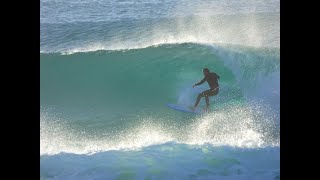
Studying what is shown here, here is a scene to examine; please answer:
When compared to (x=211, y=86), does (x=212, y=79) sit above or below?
above

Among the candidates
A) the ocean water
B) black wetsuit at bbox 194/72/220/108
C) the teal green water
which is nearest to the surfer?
black wetsuit at bbox 194/72/220/108

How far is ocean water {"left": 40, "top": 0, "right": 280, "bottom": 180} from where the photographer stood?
19.1 ft

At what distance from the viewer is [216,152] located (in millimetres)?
6020

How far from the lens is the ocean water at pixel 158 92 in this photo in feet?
19.1

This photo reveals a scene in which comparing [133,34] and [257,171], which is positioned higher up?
[133,34]

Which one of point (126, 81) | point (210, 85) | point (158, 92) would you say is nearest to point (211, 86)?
point (210, 85)

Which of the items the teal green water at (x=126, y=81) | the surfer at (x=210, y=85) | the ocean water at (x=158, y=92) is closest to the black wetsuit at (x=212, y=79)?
the surfer at (x=210, y=85)

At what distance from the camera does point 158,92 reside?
29.5 ft

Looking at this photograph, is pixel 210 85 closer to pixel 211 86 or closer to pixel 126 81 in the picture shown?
pixel 211 86

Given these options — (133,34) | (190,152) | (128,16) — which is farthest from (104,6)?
(190,152)

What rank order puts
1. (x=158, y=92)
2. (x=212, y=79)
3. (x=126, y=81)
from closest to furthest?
(x=212, y=79) → (x=158, y=92) → (x=126, y=81)
